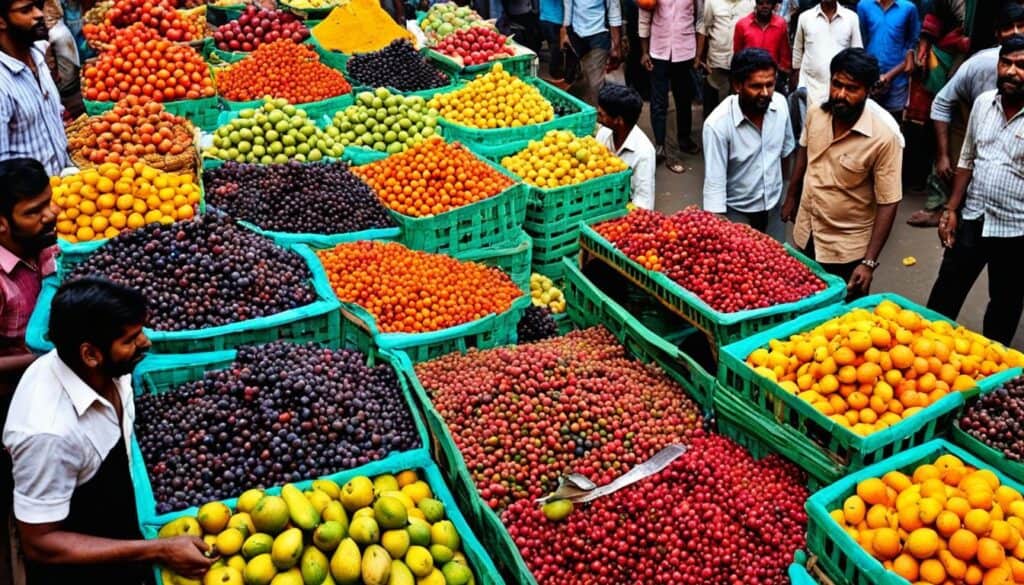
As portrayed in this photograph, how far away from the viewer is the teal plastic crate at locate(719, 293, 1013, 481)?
2.99 metres

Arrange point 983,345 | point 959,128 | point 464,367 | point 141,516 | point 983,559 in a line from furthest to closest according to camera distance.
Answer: point 959,128 → point 464,367 → point 983,345 → point 141,516 → point 983,559

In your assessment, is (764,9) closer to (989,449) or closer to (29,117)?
(989,449)

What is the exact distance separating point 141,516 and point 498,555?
1.18 metres

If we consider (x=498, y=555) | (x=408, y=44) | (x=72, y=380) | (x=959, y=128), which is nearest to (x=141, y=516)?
(x=72, y=380)

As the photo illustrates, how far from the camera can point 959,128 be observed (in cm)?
699

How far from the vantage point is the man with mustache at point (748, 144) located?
483cm

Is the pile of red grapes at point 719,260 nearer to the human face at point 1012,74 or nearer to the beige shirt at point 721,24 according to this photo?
the human face at point 1012,74

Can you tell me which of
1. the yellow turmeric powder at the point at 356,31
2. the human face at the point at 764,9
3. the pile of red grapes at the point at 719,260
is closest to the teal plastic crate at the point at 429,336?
the pile of red grapes at the point at 719,260

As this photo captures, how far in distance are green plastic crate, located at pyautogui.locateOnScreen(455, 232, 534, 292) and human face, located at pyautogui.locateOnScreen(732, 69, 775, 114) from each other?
1429 mm

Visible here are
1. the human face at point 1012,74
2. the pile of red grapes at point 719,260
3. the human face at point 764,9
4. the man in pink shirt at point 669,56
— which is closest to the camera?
the pile of red grapes at point 719,260

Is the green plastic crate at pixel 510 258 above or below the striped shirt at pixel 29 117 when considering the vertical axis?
below

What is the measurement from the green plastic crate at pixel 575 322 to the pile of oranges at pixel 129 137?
2.47m

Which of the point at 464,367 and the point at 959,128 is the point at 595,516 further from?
the point at 959,128

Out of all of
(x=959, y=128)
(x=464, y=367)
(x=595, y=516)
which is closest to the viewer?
(x=595, y=516)
